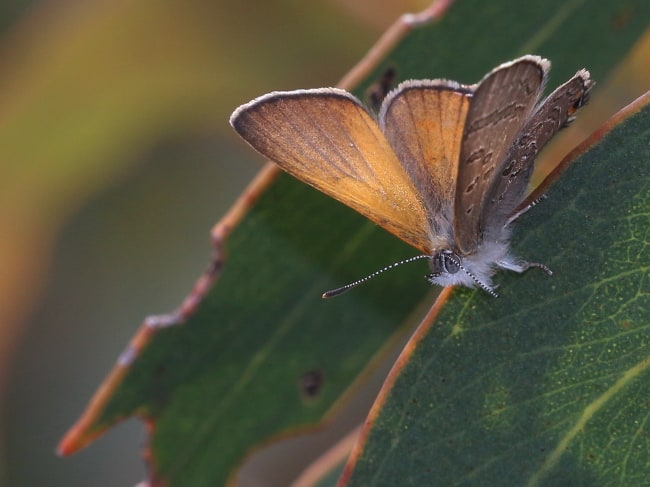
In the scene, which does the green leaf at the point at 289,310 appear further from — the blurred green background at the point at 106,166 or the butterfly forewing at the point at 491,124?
the blurred green background at the point at 106,166

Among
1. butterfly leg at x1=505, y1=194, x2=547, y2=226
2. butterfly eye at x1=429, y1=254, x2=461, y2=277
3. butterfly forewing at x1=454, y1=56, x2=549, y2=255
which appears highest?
Answer: butterfly forewing at x1=454, y1=56, x2=549, y2=255

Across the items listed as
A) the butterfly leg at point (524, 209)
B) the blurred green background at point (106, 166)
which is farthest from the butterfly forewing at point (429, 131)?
the blurred green background at point (106, 166)

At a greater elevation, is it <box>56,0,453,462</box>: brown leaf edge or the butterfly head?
<box>56,0,453,462</box>: brown leaf edge

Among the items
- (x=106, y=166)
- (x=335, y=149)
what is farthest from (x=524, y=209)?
(x=106, y=166)

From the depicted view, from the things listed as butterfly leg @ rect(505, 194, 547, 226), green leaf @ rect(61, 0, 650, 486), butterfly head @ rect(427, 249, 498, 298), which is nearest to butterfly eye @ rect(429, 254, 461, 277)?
butterfly head @ rect(427, 249, 498, 298)

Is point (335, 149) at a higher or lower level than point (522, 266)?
higher

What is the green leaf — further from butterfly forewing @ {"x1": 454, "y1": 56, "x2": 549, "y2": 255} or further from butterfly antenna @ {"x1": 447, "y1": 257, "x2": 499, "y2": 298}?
butterfly antenna @ {"x1": 447, "y1": 257, "x2": 499, "y2": 298}

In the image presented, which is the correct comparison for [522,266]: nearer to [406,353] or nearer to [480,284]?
[480,284]
